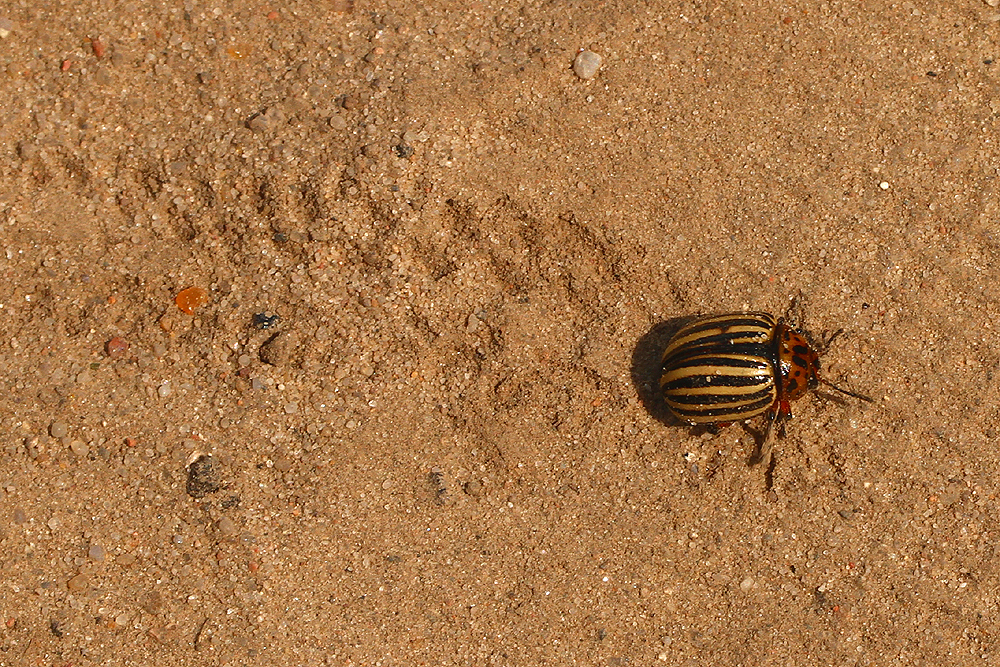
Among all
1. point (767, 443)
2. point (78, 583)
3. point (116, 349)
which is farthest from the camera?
point (116, 349)

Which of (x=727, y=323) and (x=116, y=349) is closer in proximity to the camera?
(x=727, y=323)

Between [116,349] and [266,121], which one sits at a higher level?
[266,121]

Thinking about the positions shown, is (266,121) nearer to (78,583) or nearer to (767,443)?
(78,583)

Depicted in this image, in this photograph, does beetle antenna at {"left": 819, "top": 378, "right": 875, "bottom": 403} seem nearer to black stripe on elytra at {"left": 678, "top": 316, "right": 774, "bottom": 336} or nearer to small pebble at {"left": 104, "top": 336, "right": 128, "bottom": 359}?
black stripe on elytra at {"left": 678, "top": 316, "right": 774, "bottom": 336}

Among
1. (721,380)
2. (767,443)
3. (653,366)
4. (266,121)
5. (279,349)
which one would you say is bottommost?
(767,443)

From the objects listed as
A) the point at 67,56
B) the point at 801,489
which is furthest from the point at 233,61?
the point at 801,489

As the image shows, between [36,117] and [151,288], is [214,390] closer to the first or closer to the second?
[151,288]

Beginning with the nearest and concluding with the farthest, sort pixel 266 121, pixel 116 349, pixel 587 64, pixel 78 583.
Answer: pixel 78 583
pixel 116 349
pixel 266 121
pixel 587 64

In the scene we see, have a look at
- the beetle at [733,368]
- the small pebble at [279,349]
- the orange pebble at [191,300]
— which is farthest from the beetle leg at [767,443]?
Answer: the orange pebble at [191,300]

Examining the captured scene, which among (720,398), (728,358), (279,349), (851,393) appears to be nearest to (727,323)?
(728,358)
